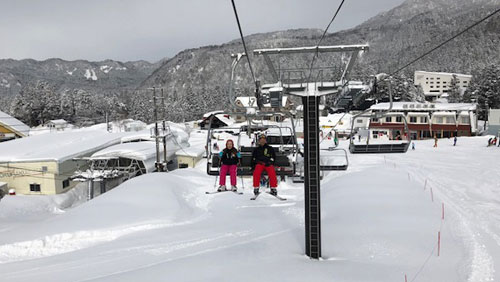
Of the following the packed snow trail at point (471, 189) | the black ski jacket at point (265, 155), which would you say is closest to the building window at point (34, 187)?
the black ski jacket at point (265, 155)

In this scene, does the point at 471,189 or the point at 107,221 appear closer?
the point at 107,221

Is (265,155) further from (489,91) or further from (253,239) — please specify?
(489,91)

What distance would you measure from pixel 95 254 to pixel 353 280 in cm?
583

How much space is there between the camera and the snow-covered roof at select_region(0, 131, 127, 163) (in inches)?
1073

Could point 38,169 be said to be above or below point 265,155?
below

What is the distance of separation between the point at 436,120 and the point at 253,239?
163ft

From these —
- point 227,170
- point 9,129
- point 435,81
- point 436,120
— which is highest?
point 435,81

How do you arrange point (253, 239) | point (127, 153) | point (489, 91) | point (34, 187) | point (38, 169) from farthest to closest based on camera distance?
point (489, 91)
point (127, 153)
point (34, 187)
point (38, 169)
point (253, 239)

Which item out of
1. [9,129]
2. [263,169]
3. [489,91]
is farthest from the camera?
[489,91]

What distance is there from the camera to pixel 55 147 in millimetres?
31594

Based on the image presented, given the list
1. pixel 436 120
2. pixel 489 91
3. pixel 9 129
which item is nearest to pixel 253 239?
pixel 436 120

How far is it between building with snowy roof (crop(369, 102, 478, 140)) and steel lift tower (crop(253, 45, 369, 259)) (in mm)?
42896

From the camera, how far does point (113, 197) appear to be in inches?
495

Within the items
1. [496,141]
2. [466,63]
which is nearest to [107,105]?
[496,141]
